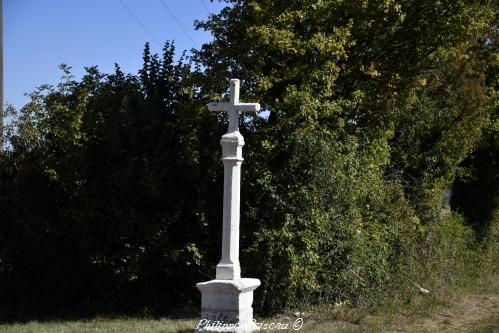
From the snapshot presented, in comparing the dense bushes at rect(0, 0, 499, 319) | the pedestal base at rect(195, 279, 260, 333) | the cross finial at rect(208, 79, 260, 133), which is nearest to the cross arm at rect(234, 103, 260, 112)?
the cross finial at rect(208, 79, 260, 133)

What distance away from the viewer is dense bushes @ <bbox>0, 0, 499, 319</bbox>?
10219mm

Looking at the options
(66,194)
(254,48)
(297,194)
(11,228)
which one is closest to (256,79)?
(254,48)

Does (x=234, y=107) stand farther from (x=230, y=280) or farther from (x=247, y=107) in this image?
(x=230, y=280)

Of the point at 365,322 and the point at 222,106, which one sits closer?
the point at 222,106

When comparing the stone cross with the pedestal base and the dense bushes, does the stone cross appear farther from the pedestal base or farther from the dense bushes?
the dense bushes

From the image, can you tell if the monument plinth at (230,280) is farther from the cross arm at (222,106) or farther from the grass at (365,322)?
the grass at (365,322)

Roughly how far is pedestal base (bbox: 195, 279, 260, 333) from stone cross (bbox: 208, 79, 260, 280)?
15 cm

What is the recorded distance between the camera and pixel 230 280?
7.97 metres

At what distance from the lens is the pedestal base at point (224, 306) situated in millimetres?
7867

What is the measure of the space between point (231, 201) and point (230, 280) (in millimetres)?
1032

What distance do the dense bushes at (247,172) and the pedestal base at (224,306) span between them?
2.03 metres

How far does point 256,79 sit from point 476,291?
22.0 feet

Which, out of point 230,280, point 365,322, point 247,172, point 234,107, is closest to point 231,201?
point 230,280

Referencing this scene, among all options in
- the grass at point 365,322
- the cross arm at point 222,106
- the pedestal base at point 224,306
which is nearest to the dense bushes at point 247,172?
the grass at point 365,322
